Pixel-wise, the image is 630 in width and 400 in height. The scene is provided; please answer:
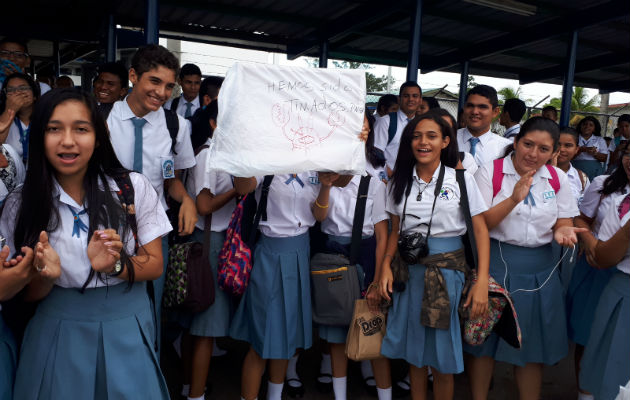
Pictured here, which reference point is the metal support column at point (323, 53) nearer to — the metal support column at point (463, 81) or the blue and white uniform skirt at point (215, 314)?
the metal support column at point (463, 81)

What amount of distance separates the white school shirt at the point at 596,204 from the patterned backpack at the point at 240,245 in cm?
198

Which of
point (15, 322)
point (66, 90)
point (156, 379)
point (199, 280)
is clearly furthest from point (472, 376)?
point (66, 90)

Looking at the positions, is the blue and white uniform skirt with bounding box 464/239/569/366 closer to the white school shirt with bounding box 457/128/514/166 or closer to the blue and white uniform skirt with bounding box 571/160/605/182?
the white school shirt with bounding box 457/128/514/166

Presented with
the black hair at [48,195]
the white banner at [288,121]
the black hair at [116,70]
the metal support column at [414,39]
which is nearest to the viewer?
the black hair at [48,195]

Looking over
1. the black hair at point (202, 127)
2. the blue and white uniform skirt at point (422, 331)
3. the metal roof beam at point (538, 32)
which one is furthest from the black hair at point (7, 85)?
the metal roof beam at point (538, 32)

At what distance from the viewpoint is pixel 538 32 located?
7430 millimetres

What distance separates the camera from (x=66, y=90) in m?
1.69

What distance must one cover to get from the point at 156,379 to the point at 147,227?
1.88 ft

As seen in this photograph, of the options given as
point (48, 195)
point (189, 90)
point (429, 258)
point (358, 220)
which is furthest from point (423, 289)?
point (189, 90)

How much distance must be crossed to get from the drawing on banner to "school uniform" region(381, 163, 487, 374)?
64 cm

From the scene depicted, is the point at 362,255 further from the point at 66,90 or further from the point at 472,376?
the point at 66,90

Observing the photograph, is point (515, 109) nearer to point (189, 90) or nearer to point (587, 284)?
point (587, 284)

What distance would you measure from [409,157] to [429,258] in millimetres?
568

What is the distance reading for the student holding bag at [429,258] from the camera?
2.46 meters
